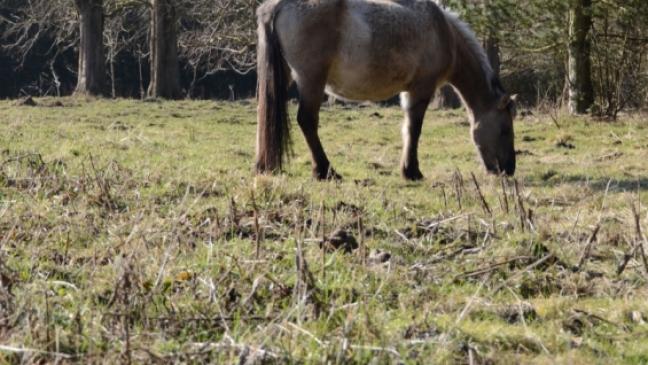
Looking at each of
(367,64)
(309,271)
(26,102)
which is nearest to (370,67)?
(367,64)

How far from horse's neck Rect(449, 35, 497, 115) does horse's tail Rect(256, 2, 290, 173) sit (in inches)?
85.6

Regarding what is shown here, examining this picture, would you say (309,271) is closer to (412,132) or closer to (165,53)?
(412,132)

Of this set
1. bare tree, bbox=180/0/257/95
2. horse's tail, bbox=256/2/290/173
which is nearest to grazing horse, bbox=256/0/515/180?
horse's tail, bbox=256/2/290/173

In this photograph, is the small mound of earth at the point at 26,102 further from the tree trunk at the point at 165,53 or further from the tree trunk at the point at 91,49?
the tree trunk at the point at 165,53

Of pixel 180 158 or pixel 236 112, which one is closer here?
pixel 180 158

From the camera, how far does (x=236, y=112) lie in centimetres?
1709

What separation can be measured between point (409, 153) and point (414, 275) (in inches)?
184

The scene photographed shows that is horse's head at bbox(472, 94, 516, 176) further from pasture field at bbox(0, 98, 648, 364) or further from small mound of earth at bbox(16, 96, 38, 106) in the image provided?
small mound of earth at bbox(16, 96, 38, 106)

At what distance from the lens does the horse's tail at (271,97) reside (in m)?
8.07

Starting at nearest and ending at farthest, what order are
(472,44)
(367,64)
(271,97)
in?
(271,97)
(367,64)
(472,44)

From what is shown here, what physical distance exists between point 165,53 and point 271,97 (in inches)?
603

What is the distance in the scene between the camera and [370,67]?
866cm

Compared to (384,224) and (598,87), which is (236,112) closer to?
(598,87)

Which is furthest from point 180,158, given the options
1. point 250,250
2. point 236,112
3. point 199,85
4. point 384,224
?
point 199,85
